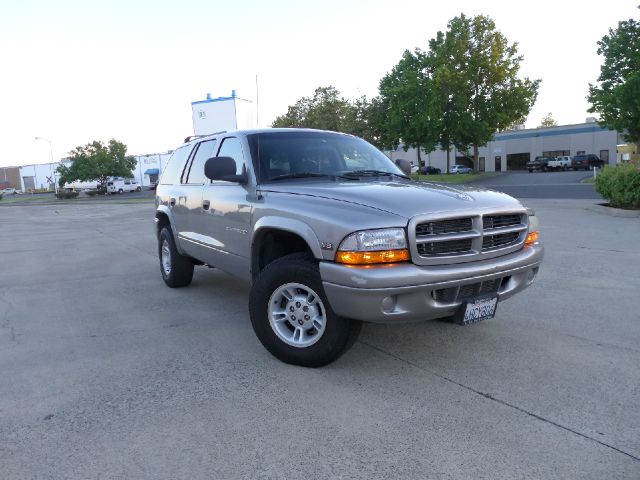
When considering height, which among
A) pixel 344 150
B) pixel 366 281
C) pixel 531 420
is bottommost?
pixel 531 420

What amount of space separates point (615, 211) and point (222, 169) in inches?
486

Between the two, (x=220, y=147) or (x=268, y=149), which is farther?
(x=220, y=147)

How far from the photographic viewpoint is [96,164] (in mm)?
53312

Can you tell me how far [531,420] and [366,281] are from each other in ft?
4.10

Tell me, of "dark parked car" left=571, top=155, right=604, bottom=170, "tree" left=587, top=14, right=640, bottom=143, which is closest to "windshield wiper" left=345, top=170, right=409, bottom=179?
"tree" left=587, top=14, right=640, bottom=143

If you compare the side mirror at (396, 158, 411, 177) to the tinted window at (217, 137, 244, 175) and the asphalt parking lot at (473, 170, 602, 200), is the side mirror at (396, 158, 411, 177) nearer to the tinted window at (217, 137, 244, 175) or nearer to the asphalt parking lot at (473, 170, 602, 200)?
the tinted window at (217, 137, 244, 175)

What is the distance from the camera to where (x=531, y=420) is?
2.86 metres

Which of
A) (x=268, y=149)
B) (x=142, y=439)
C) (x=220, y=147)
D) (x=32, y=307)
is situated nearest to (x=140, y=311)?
(x=32, y=307)

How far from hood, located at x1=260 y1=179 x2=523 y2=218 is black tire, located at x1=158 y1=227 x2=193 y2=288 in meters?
2.49

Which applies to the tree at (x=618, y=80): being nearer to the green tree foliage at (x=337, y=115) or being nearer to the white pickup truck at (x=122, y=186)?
the green tree foliage at (x=337, y=115)

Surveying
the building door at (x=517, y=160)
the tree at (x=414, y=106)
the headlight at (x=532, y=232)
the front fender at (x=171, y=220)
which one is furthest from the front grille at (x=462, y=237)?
the building door at (x=517, y=160)

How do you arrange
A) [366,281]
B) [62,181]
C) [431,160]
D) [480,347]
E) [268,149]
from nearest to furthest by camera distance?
[366,281]
[480,347]
[268,149]
[62,181]
[431,160]

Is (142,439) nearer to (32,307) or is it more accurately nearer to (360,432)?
(360,432)

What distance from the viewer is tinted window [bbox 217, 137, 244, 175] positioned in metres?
4.51
